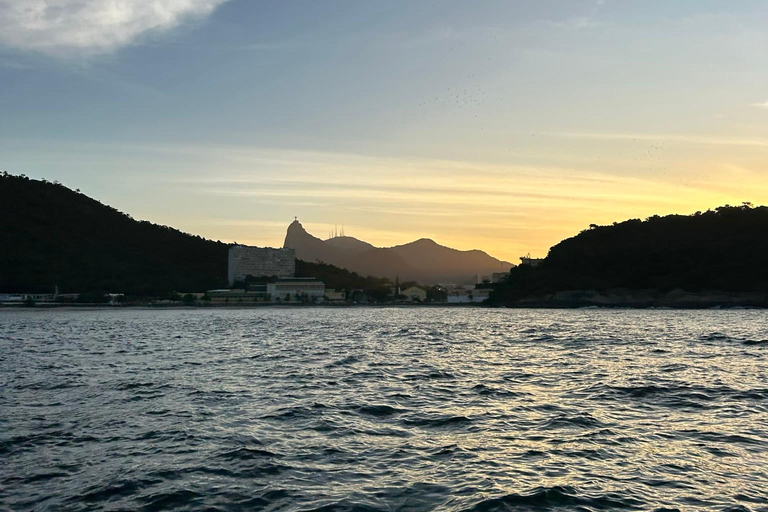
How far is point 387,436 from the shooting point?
18.6 metres

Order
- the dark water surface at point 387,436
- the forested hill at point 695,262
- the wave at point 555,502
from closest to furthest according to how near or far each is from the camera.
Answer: the wave at point 555,502 < the dark water surface at point 387,436 < the forested hill at point 695,262

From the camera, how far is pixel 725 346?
1860 inches

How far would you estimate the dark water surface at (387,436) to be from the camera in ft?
43.1

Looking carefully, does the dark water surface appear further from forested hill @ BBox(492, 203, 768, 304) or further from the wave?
forested hill @ BBox(492, 203, 768, 304)

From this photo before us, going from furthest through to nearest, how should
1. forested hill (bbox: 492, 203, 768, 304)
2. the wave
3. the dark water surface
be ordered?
1. forested hill (bbox: 492, 203, 768, 304)
2. the dark water surface
3. the wave

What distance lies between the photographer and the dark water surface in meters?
13.1

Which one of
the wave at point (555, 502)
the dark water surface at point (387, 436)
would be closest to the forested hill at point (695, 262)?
the dark water surface at point (387, 436)

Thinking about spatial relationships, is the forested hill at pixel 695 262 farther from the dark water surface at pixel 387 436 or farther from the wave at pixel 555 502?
the wave at pixel 555 502

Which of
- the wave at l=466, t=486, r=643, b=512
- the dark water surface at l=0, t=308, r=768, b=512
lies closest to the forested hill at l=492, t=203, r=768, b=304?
the dark water surface at l=0, t=308, r=768, b=512

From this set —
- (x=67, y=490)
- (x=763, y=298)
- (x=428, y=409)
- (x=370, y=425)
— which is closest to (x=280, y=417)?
(x=370, y=425)

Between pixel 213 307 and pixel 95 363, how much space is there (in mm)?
157257

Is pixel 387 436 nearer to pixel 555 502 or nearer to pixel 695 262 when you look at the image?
Result: pixel 555 502

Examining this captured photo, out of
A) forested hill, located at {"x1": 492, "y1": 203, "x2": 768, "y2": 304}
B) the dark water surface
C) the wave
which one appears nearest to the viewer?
the wave

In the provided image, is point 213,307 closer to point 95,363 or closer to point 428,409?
point 95,363
